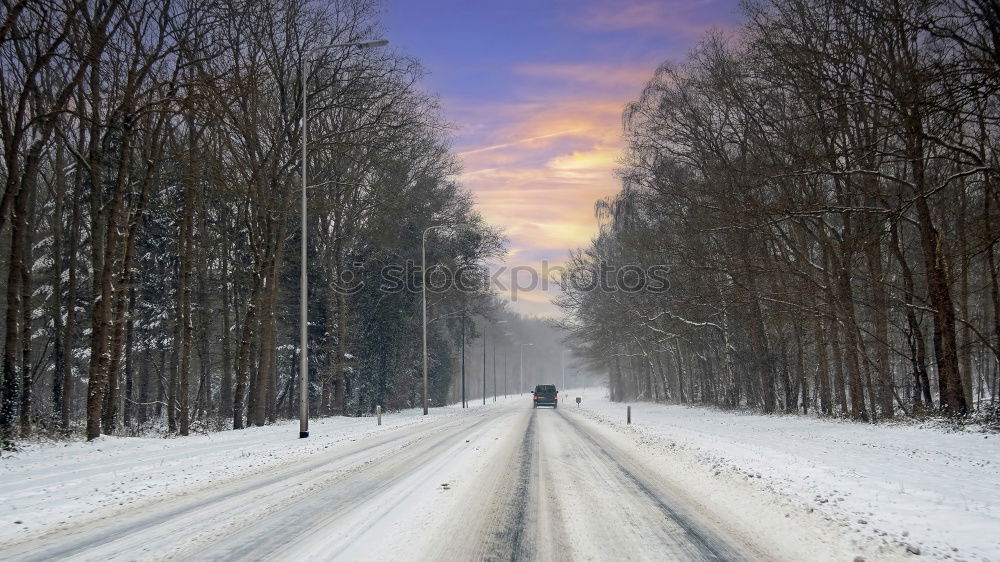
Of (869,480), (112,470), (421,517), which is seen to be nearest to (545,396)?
(112,470)

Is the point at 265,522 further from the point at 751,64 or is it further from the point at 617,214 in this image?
the point at 617,214

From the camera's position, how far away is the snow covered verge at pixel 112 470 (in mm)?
7207

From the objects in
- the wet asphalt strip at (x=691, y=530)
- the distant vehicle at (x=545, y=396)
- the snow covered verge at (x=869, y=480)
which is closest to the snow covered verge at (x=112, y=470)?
the wet asphalt strip at (x=691, y=530)

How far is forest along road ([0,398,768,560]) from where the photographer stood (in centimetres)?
536

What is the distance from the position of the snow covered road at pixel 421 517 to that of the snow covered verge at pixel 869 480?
26cm

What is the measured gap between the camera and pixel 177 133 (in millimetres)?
22578

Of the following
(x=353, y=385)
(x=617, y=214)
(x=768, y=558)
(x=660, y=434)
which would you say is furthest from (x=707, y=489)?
(x=353, y=385)

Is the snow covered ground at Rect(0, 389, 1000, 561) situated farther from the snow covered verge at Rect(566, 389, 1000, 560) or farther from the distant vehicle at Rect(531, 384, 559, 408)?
the distant vehicle at Rect(531, 384, 559, 408)

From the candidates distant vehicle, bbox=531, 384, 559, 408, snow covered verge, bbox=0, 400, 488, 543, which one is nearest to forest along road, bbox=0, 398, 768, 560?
snow covered verge, bbox=0, 400, 488, 543

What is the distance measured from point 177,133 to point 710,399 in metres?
34.0

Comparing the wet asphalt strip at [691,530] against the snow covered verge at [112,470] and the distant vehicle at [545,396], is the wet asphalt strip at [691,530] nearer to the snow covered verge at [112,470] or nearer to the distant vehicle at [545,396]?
the snow covered verge at [112,470]

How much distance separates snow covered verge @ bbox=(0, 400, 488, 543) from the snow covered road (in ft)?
0.25

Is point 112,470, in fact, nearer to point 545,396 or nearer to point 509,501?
point 509,501

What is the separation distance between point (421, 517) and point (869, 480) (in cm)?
681
